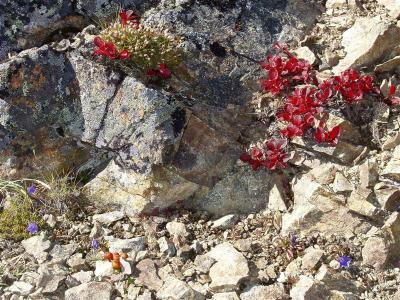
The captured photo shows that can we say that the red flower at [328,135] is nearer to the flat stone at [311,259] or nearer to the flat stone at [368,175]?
the flat stone at [368,175]

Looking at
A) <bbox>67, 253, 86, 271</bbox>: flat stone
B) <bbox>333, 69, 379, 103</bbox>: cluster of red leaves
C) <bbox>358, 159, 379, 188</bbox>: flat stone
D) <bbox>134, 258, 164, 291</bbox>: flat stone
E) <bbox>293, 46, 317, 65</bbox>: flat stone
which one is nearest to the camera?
<bbox>134, 258, 164, 291</bbox>: flat stone

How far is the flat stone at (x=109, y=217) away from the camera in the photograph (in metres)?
6.68

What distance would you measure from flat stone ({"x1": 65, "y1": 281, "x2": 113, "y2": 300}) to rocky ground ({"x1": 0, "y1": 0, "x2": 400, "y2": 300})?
17 millimetres

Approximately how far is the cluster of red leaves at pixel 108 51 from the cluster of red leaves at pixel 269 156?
194 centimetres

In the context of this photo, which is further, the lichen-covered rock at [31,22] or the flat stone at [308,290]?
the lichen-covered rock at [31,22]

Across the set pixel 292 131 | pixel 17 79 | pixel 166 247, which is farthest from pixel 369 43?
pixel 17 79

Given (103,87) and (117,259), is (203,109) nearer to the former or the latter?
(103,87)

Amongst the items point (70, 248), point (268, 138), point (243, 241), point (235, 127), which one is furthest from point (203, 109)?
point (70, 248)

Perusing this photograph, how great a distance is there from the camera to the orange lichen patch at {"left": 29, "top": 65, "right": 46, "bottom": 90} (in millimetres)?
6961

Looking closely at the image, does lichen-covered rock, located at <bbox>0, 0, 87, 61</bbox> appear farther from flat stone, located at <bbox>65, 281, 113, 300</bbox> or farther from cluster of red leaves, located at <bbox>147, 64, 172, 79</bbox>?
flat stone, located at <bbox>65, 281, 113, 300</bbox>

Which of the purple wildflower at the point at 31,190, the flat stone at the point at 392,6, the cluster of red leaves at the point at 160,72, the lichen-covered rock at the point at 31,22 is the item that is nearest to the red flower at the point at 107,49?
the cluster of red leaves at the point at 160,72

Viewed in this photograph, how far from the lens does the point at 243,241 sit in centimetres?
635

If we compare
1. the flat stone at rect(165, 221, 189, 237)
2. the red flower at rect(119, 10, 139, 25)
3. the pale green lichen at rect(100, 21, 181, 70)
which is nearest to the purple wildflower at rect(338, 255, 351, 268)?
the flat stone at rect(165, 221, 189, 237)

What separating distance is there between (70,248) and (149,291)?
3.76ft
